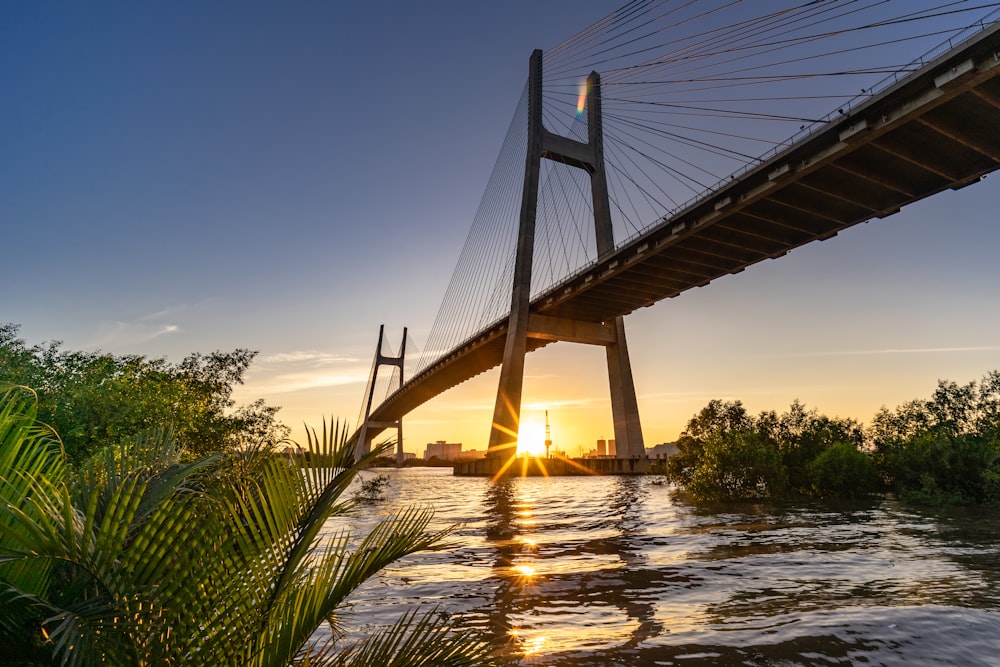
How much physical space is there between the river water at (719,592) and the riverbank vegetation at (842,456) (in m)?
7.08

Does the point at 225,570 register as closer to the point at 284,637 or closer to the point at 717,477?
the point at 284,637

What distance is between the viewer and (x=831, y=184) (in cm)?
2525

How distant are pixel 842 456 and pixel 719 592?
20.4 metres

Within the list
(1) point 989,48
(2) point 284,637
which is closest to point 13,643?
(2) point 284,637

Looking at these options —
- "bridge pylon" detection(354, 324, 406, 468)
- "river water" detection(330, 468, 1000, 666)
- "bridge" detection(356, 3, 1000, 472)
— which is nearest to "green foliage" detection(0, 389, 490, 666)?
"river water" detection(330, 468, 1000, 666)

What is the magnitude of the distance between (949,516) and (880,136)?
14.2m

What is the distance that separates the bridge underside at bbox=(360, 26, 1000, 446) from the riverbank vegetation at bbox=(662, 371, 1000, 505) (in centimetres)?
984

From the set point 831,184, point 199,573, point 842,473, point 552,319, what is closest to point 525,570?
point 199,573

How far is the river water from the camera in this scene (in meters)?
5.14

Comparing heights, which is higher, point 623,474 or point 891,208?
point 891,208

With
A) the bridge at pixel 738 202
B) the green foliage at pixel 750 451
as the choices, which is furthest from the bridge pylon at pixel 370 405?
the green foliage at pixel 750 451

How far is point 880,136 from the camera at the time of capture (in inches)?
822

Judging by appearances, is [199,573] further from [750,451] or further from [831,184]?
[831,184]

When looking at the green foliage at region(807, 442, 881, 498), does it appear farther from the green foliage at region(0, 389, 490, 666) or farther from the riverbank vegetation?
the green foliage at region(0, 389, 490, 666)
